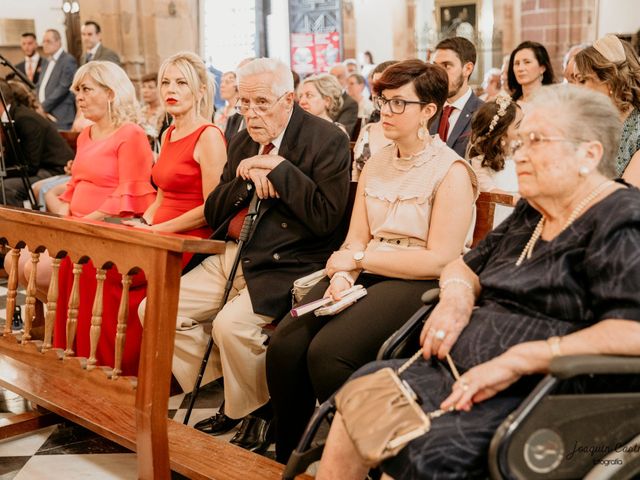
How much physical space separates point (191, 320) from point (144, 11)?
8.58 metres

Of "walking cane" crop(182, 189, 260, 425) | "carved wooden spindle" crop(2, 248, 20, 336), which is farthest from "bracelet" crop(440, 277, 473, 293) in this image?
"carved wooden spindle" crop(2, 248, 20, 336)

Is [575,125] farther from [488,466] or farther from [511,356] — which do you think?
[488,466]

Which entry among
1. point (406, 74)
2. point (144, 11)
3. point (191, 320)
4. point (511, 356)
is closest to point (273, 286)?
point (191, 320)

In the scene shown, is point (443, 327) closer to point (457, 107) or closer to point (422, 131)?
point (422, 131)

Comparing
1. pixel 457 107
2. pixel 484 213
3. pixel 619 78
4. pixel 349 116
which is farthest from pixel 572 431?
pixel 349 116

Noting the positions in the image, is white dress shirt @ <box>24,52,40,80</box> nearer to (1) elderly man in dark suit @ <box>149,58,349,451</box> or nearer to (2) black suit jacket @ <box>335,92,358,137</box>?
(2) black suit jacket @ <box>335,92,358,137</box>

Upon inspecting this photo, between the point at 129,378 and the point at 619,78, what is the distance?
7.40 ft

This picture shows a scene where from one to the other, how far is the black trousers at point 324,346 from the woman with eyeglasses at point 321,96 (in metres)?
3.47

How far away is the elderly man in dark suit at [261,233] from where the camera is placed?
3.23 m

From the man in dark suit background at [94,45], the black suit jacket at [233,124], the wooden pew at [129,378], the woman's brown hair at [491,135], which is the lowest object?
the wooden pew at [129,378]

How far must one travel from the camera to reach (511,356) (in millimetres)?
2021

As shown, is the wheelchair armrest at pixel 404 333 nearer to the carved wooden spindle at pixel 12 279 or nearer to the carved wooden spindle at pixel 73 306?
the carved wooden spindle at pixel 73 306

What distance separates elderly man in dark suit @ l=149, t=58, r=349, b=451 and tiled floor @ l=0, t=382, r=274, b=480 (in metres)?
0.29

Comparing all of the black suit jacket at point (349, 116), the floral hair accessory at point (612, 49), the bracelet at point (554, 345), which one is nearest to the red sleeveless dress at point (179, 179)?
the floral hair accessory at point (612, 49)
